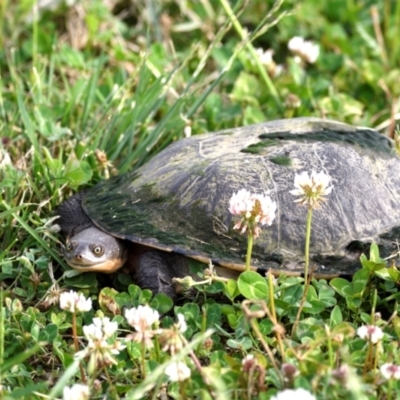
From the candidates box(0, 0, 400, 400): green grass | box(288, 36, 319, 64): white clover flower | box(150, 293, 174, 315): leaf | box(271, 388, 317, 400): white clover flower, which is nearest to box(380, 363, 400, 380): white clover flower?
box(0, 0, 400, 400): green grass

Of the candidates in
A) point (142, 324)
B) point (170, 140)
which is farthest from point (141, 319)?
point (170, 140)

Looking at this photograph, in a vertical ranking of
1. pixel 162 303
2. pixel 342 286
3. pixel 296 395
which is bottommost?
pixel 342 286

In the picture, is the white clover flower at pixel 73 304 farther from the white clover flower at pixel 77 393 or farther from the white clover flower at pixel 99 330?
the white clover flower at pixel 77 393

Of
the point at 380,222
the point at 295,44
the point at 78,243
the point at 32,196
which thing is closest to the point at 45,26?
the point at 295,44

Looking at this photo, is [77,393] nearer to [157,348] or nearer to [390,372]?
[157,348]

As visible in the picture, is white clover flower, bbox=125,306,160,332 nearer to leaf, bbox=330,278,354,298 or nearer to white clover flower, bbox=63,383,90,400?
white clover flower, bbox=63,383,90,400

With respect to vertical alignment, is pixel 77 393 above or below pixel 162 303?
above
